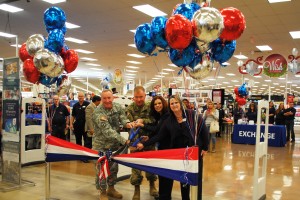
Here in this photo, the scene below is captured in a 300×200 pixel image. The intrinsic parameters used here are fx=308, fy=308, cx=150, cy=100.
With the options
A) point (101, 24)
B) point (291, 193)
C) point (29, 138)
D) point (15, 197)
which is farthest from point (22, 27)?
point (291, 193)

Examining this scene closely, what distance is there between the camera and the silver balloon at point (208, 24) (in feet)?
9.21

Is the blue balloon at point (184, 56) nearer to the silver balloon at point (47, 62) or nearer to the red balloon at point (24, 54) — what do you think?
the silver balloon at point (47, 62)

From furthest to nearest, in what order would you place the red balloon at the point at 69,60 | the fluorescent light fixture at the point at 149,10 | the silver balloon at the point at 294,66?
the silver balloon at the point at 294,66 < the fluorescent light fixture at the point at 149,10 < the red balloon at the point at 69,60

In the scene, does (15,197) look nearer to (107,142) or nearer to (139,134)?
(107,142)

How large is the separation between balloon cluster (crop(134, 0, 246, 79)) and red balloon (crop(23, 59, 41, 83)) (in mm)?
1761

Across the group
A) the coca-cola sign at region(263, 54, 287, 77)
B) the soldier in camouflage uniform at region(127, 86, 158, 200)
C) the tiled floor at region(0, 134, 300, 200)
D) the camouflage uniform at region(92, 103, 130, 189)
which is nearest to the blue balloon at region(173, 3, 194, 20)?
the soldier in camouflage uniform at region(127, 86, 158, 200)

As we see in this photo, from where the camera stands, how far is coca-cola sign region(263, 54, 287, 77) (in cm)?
878

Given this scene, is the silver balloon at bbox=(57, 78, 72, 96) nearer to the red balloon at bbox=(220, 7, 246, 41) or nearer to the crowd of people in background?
the crowd of people in background

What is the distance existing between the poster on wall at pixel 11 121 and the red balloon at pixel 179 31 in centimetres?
265

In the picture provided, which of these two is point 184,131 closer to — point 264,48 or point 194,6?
point 194,6

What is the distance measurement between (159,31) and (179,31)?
34 centimetres

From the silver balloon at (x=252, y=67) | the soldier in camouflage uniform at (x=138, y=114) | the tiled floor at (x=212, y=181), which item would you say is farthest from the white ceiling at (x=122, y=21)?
the tiled floor at (x=212, y=181)

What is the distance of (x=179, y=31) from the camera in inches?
112

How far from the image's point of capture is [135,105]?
401 centimetres
